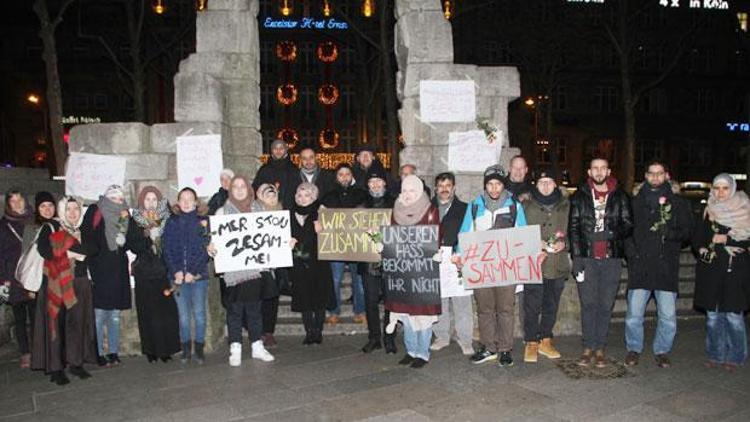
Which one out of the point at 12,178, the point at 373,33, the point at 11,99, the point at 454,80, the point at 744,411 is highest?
the point at 373,33

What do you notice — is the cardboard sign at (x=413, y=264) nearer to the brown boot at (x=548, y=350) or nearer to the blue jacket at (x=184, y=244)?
the brown boot at (x=548, y=350)

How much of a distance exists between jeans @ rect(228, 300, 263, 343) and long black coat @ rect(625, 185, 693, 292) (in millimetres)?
4247

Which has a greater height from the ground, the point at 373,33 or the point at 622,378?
the point at 373,33

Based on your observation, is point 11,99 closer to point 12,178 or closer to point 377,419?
point 12,178

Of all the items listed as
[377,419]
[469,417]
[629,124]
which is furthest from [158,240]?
[629,124]

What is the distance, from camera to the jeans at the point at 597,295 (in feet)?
21.1

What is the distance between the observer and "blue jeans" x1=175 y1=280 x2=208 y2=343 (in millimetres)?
7051

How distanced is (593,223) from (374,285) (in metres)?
2.65

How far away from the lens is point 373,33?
41.2 metres

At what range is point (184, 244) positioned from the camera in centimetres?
684

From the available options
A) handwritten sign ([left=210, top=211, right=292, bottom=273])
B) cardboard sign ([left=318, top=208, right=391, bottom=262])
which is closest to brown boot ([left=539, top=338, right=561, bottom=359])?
cardboard sign ([left=318, top=208, right=391, bottom=262])

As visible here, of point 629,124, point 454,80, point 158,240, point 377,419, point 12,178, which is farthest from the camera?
point 629,124

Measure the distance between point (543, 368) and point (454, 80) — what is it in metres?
4.18

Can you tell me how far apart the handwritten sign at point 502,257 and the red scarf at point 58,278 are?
4340mm
